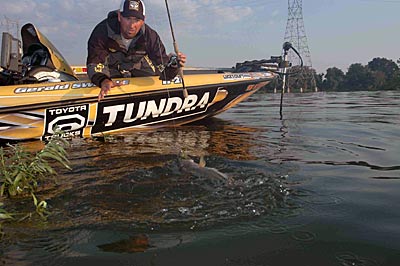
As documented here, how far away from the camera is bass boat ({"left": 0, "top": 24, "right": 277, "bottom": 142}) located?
509 cm

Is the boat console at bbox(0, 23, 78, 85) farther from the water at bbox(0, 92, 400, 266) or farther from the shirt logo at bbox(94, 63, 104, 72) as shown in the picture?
the water at bbox(0, 92, 400, 266)

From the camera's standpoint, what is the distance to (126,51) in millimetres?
6289

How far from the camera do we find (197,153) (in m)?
4.32

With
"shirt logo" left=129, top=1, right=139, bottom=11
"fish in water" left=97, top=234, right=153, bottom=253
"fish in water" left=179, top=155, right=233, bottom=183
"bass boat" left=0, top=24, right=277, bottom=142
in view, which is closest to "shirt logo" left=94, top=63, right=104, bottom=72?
"bass boat" left=0, top=24, right=277, bottom=142

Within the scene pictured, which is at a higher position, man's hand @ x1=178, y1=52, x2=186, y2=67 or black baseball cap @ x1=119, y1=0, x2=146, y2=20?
black baseball cap @ x1=119, y1=0, x2=146, y2=20

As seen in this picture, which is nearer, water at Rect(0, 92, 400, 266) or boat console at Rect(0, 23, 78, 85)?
water at Rect(0, 92, 400, 266)

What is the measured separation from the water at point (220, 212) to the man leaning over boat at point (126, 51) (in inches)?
76.7

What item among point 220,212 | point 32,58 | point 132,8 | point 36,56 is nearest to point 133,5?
point 132,8

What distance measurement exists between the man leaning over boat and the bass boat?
0.26 metres

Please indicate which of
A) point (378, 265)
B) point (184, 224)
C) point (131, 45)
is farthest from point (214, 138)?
point (378, 265)

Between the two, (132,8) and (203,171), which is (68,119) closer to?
(132,8)

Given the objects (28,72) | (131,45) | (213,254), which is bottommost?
(213,254)

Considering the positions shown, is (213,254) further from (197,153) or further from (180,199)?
(197,153)

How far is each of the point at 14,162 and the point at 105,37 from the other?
3.36 meters
